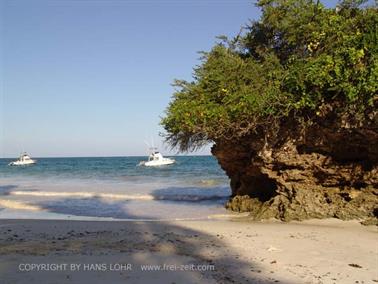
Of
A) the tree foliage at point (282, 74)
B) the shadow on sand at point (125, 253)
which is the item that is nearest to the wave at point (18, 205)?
the shadow on sand at point (125, 253)

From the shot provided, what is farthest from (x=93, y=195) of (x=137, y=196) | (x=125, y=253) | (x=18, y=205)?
(x=125, y=253)

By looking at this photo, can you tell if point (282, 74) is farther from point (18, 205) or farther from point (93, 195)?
point (93, 195)

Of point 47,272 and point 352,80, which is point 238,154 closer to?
point 352,80

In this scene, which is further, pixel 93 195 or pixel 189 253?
pixel 93 195

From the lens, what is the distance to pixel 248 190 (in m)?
14.7

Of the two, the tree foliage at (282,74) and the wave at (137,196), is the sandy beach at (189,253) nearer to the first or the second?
the tree foliage at (282,74)

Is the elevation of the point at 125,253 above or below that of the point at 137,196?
above

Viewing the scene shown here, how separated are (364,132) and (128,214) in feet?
27.6

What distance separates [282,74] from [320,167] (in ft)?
9.02

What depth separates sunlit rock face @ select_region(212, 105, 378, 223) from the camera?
10.6 metres

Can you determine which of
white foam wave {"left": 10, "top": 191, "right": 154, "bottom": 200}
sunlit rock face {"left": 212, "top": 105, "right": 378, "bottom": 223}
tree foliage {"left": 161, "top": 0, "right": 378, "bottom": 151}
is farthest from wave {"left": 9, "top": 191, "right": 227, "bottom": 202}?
sunlit rock face {"left": 212, "top": 105, "right": 378, "bottom": 223}

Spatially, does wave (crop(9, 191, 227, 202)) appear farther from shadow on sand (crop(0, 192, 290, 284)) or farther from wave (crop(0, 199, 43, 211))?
shadow on sand (crop(0, 192, 290, 284))

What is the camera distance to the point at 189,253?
6984 millimetres

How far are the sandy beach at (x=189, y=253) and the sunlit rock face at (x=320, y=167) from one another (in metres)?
0.88
